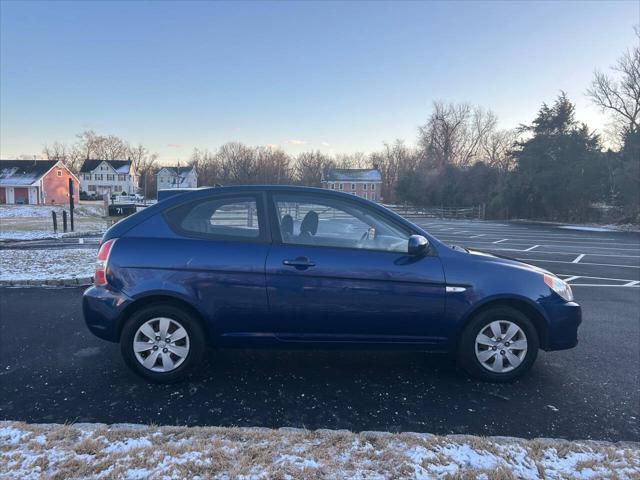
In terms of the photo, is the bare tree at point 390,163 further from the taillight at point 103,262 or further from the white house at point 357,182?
the taillight at point 103,262

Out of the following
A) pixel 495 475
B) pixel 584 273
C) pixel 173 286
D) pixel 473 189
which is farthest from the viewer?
pixel 473 189

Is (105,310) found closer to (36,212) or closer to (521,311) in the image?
(521,311)

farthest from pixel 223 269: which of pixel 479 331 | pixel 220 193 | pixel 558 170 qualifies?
pixel 558 170

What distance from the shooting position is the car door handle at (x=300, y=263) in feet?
11.7

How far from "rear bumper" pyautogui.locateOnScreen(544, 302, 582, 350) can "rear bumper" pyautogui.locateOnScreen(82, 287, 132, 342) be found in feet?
12.2

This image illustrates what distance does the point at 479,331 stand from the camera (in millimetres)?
3734

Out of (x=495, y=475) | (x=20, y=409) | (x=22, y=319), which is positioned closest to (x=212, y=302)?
(x=20, y=409)

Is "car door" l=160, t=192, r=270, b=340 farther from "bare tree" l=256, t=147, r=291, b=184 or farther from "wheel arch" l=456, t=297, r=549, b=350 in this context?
"bare tree" l=256, t=147, r=291, b=184

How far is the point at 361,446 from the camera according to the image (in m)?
2.68

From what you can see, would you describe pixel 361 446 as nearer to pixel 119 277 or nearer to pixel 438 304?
pixel 438 304

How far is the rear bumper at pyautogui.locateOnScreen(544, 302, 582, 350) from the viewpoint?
3.79 metres

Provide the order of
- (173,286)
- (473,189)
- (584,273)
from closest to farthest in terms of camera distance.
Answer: (173,286), (584,273), (473,189)

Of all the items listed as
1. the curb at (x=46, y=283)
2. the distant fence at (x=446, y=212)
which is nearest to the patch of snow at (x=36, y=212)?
the distant fence at (x=446, y=212)

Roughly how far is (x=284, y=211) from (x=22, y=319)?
4350mm
